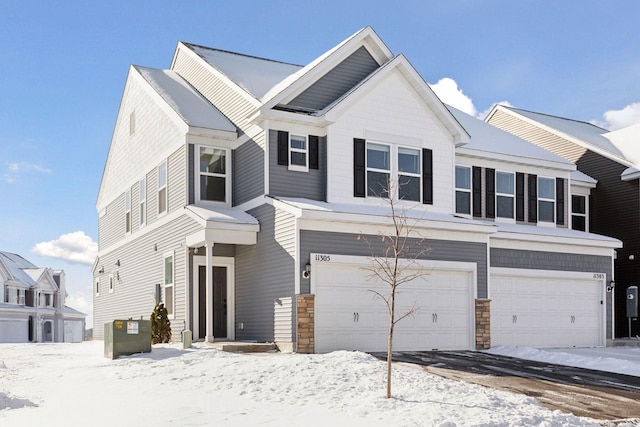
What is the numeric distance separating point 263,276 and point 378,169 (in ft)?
15.0

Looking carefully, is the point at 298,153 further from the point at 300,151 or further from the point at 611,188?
the point at 611,188

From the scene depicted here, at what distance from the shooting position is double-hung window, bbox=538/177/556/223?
25.3m

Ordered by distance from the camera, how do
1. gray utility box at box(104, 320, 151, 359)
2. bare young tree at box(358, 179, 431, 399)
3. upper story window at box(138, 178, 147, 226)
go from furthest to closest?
upper story window at box(138, 178, 147, 226), bare young tree at box(358, 179, 431, 399), gray utility box at box(104, 320, 151, 359)

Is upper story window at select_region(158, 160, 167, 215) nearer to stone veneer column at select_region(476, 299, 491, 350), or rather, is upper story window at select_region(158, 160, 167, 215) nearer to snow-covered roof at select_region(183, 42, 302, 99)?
snow-covered roof at select_region(183, 42, 302, 99)

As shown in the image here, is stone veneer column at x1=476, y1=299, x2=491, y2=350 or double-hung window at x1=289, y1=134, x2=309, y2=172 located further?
stone veneer column at x1=476, y1=299, x2=491, y2=350

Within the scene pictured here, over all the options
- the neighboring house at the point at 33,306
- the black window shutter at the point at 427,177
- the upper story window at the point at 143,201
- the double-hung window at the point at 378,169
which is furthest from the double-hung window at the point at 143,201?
the neighboring house at the point at 33,306

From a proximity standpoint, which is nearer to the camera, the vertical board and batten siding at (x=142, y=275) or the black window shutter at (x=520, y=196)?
the vertical board and batten siding at (x=142, y=275)

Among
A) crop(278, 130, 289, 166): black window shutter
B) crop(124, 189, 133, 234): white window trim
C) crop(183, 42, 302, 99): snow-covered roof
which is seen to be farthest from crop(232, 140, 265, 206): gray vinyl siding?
crop(124, 189, 133, 234): white window trim

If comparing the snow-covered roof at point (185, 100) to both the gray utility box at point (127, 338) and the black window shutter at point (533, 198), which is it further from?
the black window shutter at point (533, 198)

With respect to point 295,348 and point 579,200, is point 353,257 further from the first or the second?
point 579,200

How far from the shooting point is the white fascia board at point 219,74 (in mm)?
20625

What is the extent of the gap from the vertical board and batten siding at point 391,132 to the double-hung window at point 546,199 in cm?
493

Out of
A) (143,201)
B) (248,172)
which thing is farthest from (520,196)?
(143,201)

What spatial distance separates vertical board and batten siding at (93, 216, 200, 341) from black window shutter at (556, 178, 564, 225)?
43.0ft
